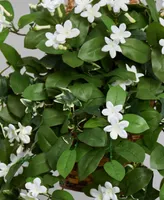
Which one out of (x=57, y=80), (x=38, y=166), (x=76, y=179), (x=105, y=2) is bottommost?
(x=76, y=179)

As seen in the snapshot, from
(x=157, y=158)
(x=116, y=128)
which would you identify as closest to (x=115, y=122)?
(x=116, y=128)

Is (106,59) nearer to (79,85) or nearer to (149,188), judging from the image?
(79,85)

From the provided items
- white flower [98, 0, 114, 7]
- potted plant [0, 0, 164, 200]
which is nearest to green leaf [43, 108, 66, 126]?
potted plant [0, 0, 164, 200]

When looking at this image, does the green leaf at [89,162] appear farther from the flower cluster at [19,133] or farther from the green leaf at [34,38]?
the green leaf at [34,38]

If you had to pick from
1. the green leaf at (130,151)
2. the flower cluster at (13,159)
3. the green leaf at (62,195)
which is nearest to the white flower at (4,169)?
the flower cluster at (13,159)

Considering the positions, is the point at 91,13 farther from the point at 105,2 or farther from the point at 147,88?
the point at 147,88

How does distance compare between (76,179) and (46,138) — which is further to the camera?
(76,179)
